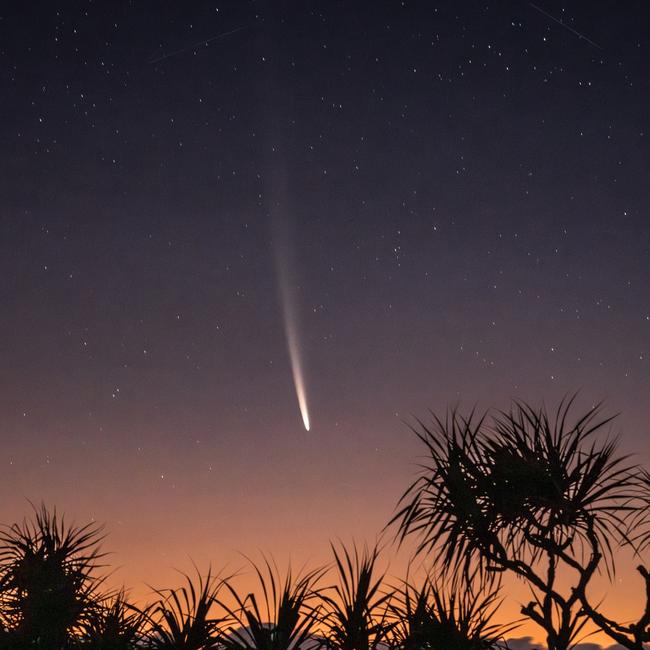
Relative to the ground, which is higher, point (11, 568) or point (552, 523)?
point (11, 568)

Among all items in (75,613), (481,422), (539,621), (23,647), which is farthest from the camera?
(75,613)

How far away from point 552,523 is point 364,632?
302 centimetres

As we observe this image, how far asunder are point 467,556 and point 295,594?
3429 mm

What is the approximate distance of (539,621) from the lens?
10703 millimetres

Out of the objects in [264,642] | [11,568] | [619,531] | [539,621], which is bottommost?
[264,642]

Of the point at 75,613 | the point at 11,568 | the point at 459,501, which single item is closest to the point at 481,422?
the point at 459,501

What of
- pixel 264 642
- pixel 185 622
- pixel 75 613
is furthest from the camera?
pixel 75 613

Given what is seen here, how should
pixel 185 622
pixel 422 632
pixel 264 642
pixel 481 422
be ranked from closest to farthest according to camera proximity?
pixel 264 642 → pixel 185 622 → pixel 422 632 → pixel 481 422

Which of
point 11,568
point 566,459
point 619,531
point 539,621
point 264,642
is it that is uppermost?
point 11,568

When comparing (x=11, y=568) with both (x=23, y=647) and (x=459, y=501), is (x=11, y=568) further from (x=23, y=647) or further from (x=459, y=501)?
(x=459, y=501)

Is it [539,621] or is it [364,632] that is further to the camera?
[539,621]

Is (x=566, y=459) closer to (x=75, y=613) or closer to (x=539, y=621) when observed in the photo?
(x=539, y=621)

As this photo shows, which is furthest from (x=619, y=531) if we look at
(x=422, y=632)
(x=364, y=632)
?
(x=364, y=632)

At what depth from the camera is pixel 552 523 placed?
Answer: 11086 mm
